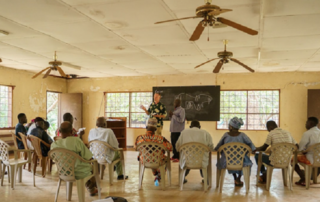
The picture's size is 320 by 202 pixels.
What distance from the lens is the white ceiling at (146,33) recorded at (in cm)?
320

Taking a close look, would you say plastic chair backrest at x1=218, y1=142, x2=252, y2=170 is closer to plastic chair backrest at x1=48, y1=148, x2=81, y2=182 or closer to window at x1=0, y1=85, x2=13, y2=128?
plastic chair backrest at x1=48, y1=148, x2=81, y2=182

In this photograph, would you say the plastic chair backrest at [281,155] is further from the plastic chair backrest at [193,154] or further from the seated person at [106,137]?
the seated person at [106,137]

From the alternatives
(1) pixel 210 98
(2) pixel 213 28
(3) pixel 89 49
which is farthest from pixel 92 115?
(2) pixel 213 28

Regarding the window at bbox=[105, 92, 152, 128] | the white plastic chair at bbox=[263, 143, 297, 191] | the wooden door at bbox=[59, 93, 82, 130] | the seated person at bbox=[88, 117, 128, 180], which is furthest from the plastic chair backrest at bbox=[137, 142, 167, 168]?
the wooden door at bbox=[59, 93, 82, 130]

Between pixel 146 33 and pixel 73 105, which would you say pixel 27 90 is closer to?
pixel 73 105

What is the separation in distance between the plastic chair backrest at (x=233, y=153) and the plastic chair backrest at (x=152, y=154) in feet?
2.94

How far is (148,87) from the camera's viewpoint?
31.2 feet

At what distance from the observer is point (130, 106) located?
9805 millimetres

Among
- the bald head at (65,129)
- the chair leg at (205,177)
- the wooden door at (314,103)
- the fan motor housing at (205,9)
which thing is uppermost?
the fan motor housing at (205,9)

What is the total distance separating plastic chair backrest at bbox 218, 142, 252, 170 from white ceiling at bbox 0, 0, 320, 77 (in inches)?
67.6

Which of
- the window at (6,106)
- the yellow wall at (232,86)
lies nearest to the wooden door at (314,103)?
the yellow wall at (232,86)

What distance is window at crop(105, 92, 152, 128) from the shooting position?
968 centimetres

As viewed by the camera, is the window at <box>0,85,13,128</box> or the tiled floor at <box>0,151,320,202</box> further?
the window at <box>0,85,13,128</box>

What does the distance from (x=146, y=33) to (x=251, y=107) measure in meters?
5.51
